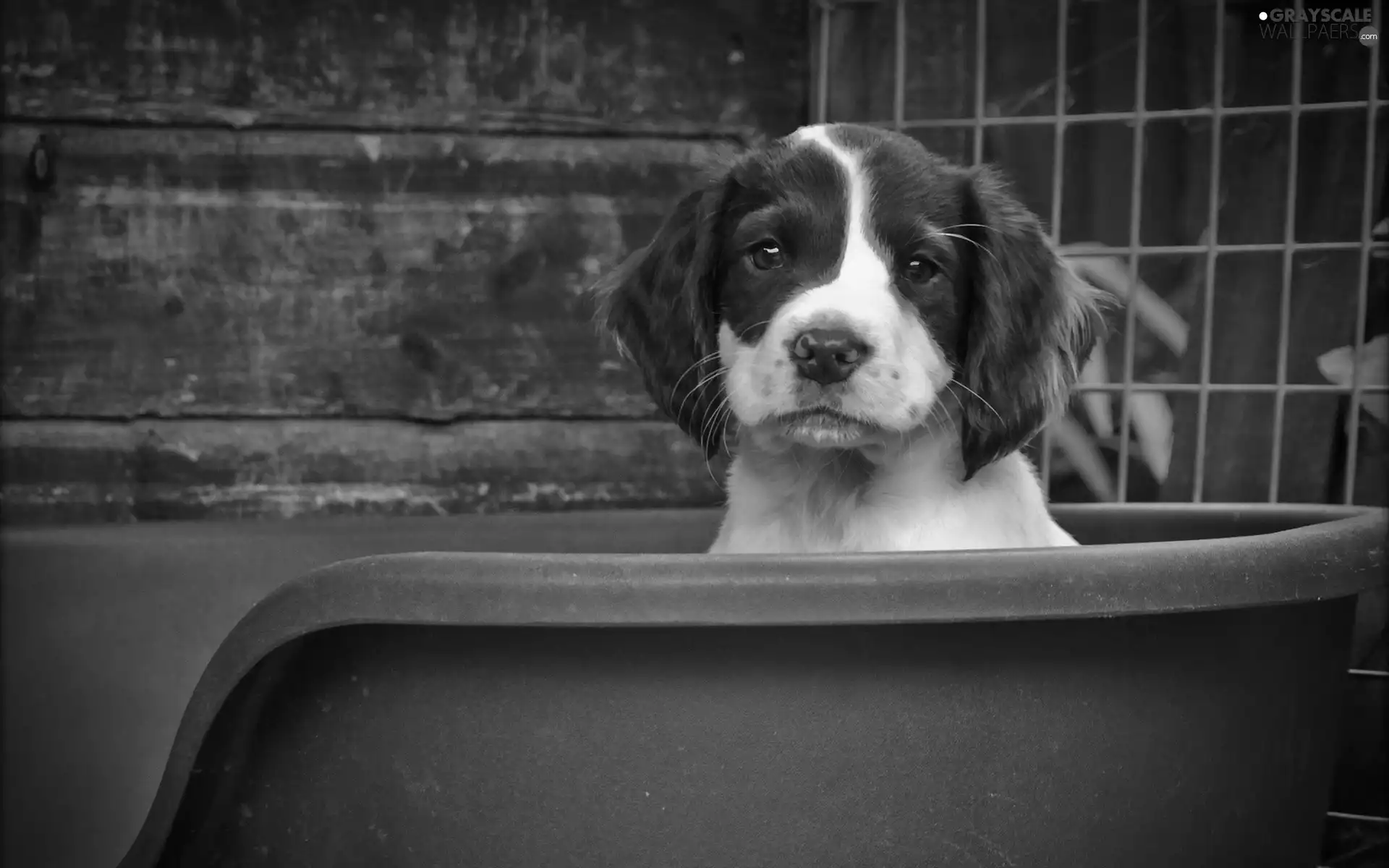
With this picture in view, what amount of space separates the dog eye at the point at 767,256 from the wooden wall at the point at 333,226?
0.68 meters

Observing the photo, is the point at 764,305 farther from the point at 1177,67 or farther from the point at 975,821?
the point at 1177,67

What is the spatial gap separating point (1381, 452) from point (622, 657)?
135 centimetres

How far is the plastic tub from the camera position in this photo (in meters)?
0.60

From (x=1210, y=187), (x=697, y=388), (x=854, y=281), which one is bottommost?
(x=697, y=388)

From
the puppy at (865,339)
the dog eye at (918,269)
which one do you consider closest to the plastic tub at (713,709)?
the puppy at (865,339)

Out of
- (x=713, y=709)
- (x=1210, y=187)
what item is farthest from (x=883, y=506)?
(x=1210, y=187)

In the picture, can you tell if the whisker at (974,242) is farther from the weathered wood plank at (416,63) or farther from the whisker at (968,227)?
the weathered wood plank at (416,63)

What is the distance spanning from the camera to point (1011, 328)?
105cm

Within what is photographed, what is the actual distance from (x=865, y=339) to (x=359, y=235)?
3.44ft

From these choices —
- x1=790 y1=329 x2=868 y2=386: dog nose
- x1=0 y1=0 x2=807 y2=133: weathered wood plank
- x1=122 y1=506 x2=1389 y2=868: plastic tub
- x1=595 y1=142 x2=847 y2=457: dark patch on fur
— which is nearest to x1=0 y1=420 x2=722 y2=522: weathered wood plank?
x1=0 y1=0 x2=807 y2=133: weathered wood plank

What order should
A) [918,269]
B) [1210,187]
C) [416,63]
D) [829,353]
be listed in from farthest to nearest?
[416,63] < [1210,187] < [918,269] < [829,353]

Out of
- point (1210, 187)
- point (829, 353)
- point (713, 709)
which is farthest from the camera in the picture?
point (1210, 187)

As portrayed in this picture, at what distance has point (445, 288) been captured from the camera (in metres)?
1.72

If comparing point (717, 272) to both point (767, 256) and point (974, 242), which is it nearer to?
point (767, 256)
